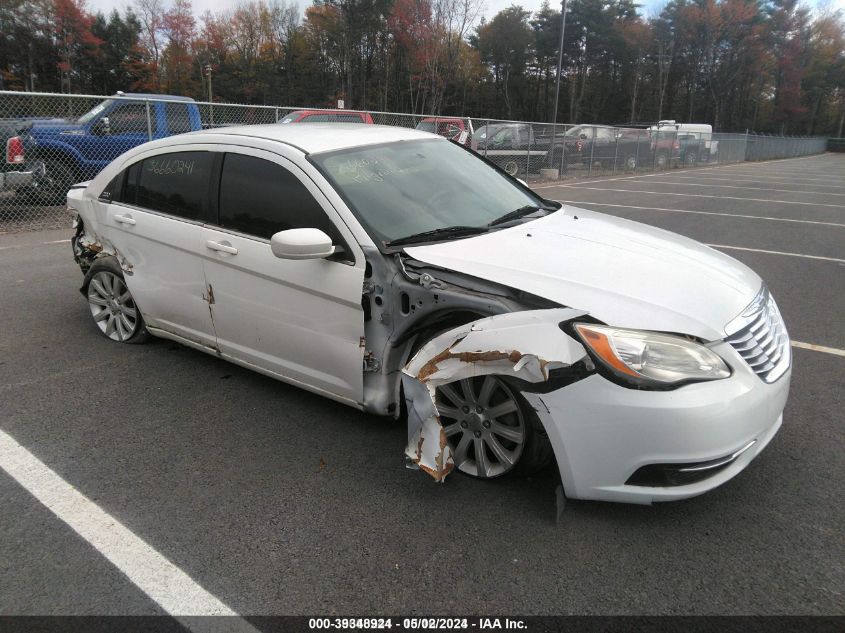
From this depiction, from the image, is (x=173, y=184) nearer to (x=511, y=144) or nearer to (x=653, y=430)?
(x=653, y=430)

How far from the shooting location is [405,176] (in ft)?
11.5

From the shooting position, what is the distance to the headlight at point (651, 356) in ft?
7.63

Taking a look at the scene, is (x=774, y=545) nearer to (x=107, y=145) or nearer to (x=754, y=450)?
(x=754, y=450)

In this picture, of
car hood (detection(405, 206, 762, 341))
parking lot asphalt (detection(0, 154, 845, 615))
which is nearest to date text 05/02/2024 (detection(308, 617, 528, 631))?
parking lot asphalt (detection(0, 154, 845, 615))

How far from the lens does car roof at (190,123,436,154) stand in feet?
11.5

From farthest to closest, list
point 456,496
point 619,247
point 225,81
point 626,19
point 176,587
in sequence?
1. point 626,19
2. point 225,81
3. point 619,247
4. point 456,496
5. point 176,587

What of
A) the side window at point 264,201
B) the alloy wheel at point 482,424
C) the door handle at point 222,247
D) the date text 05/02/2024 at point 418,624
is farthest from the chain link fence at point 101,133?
the date text 05/02/2024 at point 418,624

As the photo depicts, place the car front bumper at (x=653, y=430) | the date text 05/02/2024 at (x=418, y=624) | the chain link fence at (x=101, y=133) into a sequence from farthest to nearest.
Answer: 1. the chain link fence at (x=101, y=133)
2. the car front bumper at (x=653, y=430)
3. the date text 05/02/2024 at (x=418, y=624)

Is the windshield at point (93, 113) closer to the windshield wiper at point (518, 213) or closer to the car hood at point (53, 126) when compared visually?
the car hood at point (53, 126)

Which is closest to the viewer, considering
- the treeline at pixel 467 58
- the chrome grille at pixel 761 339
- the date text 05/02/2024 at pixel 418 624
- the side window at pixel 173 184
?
the date text 05/02/2024 at pixel 418 624

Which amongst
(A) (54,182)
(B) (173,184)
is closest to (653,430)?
(B) (173,184)

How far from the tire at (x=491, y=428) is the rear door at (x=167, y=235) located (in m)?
1.74

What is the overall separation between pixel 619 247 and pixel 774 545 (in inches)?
58.6

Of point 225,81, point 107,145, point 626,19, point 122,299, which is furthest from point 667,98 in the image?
point 122,299
